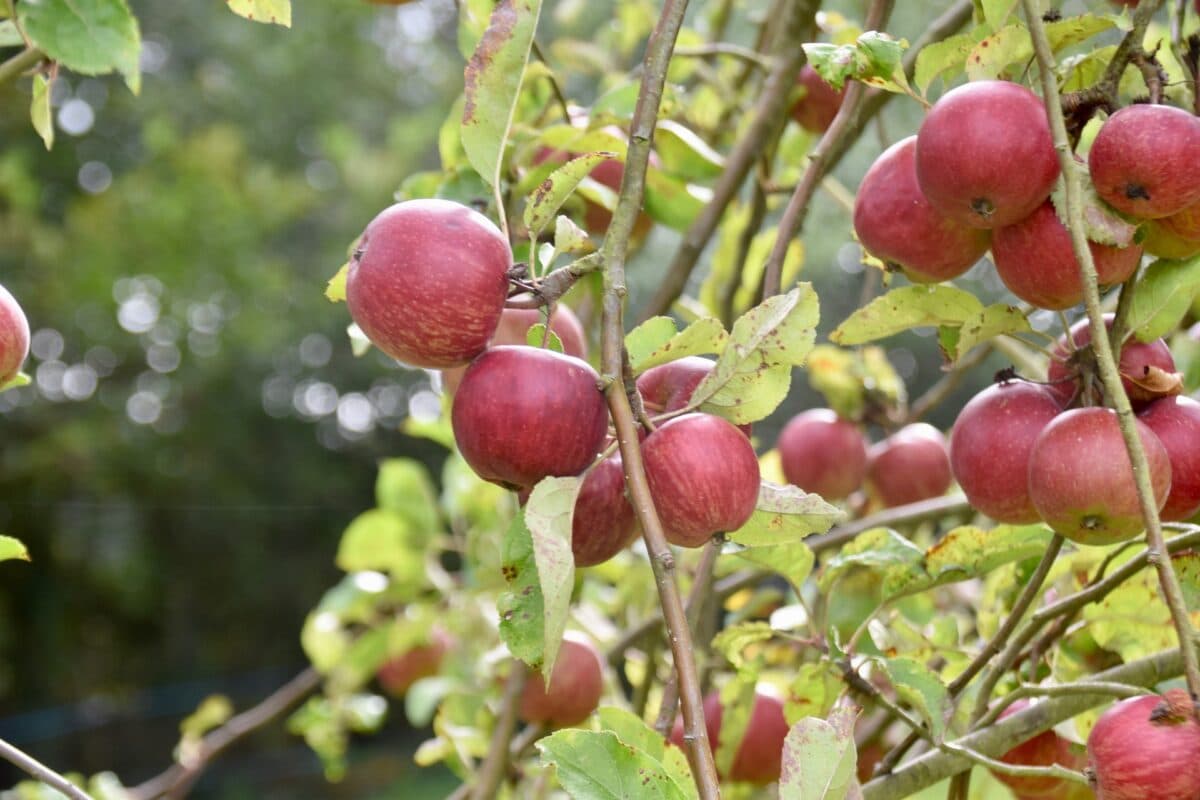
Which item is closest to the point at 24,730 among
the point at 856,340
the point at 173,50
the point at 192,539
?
the point at 192,539

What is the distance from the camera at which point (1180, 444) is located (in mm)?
483

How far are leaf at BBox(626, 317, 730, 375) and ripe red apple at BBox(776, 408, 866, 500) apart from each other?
22.7 inches

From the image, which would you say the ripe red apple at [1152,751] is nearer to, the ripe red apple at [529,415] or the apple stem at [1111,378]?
the apple stem at [1111,378]

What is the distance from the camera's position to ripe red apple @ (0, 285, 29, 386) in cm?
48

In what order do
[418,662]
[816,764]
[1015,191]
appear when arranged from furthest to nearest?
1. [418,662]
2. [1015,191]
3. [816,764]

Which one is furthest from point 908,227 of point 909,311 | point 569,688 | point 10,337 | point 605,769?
point 569,688

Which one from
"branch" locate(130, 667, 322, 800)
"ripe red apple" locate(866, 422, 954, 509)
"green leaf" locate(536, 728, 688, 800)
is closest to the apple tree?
"green leaf" locate(536, 728, 688, 800)

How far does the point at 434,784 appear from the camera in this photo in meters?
5.22

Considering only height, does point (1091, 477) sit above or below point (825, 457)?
above

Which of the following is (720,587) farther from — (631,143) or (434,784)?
(434,784)

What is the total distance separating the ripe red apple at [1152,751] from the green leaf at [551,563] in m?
0.20

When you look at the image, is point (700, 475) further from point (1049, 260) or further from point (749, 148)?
point (749, 148)

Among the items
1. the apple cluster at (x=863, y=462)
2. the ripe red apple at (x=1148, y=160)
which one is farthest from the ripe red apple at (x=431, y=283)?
the apple cluster at (x=863, y=462)

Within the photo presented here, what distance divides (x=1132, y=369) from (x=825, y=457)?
0.51 metres
